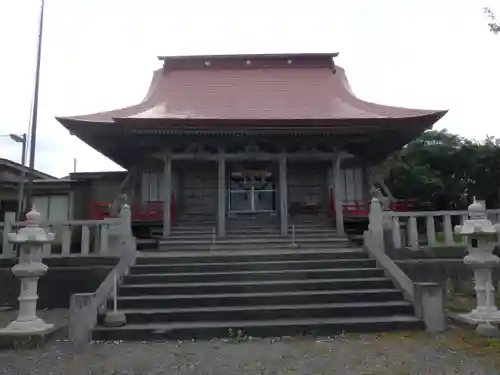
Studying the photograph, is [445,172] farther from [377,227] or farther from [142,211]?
[142,211]

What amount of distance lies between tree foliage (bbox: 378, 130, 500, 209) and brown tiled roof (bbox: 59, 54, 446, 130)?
5.92 meters

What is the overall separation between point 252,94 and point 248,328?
9.41 meters

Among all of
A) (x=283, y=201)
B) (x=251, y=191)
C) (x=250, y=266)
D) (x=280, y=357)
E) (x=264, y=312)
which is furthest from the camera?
(x=251, y=191)

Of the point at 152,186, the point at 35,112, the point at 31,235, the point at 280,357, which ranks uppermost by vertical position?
the point at 35,112

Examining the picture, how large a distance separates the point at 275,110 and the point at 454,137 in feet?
51.0

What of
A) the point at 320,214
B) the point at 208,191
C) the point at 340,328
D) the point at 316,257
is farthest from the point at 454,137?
the point at 340,328

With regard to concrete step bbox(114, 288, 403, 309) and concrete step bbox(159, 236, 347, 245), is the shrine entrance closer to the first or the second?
concrete step bbox(159, 236, 347, 245)

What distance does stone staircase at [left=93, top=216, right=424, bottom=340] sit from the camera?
6.37 metres

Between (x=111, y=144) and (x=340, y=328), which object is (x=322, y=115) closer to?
(x=111, y=144)

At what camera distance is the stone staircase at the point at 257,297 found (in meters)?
6.37

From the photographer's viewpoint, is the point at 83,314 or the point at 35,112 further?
the point at 35,112

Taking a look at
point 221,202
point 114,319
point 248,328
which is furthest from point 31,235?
point 221,202

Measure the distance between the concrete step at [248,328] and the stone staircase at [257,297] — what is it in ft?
0.04

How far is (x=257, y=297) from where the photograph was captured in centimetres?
716
